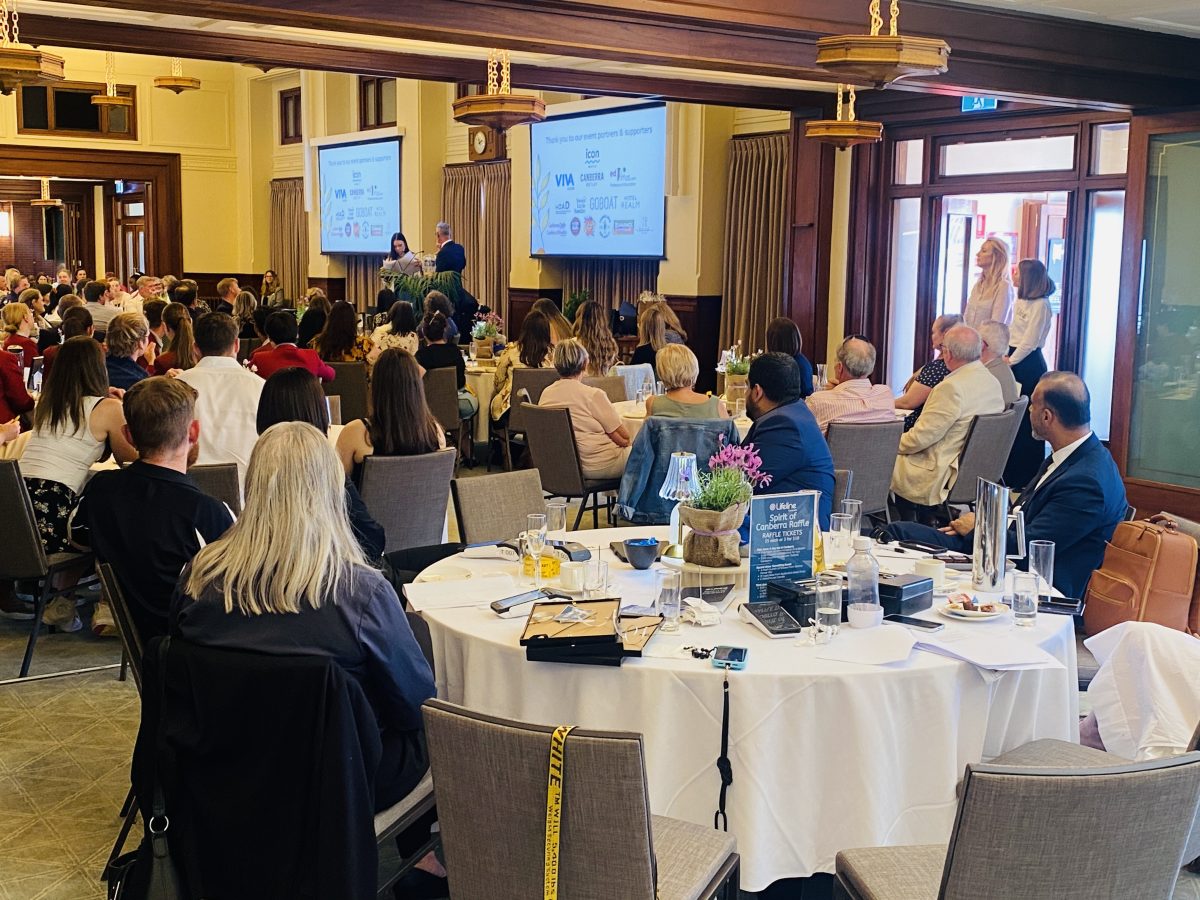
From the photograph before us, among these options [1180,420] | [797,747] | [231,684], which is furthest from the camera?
[1180,420]

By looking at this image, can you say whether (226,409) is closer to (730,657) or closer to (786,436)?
(786,436)

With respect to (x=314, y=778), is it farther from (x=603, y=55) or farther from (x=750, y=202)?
(x=750, y=202)

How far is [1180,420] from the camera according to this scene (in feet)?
27.0

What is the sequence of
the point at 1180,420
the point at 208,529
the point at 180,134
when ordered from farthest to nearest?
the point at 180,134 < the point at 1180,420 < the point at 208,529

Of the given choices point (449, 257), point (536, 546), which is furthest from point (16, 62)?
point (449, 257)

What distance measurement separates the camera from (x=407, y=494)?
204 inches

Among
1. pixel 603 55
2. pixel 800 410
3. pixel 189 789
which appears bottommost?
pixel 189 789

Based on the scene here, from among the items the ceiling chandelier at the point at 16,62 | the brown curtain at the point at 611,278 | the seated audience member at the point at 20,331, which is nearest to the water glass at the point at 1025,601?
the ceiling chandelier at the point at 16,62

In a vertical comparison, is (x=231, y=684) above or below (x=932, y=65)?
below

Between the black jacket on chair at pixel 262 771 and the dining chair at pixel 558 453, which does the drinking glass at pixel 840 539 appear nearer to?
the black jacket on chair at pixel 262 771

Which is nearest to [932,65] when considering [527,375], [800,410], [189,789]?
[800,410]

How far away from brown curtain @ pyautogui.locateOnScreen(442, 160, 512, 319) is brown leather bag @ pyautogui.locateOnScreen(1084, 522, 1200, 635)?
486 inches

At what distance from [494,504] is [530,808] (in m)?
2.47

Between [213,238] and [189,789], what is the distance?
65.6 ft
